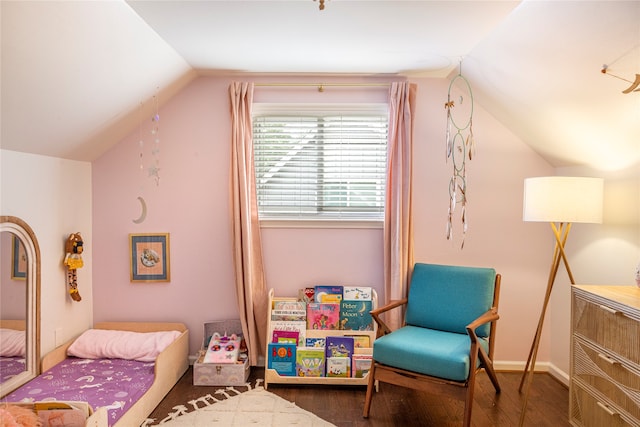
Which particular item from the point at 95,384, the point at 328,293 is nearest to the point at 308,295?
the point at 328,293

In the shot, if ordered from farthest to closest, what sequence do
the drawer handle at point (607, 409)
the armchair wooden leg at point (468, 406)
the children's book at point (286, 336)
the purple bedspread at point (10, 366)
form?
1. the children's book at point (286, 336)
2. the purple bedspread at point (10, 366)
3. the armchair wooden leg at point (468, 406)
4. the drawer handle at point (607, 409)

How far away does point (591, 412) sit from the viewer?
2.29m

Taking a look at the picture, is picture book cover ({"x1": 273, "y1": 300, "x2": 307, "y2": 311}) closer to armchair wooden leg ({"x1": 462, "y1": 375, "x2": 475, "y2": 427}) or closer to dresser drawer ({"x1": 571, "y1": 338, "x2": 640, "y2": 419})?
armchair wooden leg ({"x1": 462, "y1": 375, "x2": 475, "y2": 427})

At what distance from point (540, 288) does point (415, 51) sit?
202cm

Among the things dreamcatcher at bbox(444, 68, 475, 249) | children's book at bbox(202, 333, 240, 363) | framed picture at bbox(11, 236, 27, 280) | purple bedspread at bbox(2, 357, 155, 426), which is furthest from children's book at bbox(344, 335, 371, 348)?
framed picture at bbox(11, 236, 27, 280)

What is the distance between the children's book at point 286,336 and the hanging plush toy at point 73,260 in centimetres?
145

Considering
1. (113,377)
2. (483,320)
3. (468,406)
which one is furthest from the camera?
(113,377)

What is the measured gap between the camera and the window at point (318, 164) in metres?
3.55

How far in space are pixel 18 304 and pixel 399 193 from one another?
2.57m

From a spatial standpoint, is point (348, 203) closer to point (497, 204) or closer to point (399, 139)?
point (399, 139)

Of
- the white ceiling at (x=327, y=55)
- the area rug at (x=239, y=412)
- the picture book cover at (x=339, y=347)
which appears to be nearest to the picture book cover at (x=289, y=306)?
the picture book cover at (x=339, y=347)

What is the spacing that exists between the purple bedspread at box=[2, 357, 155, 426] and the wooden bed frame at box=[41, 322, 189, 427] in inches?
1.7

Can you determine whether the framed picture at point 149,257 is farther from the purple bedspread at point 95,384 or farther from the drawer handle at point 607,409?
the drawer handle at point 607,409

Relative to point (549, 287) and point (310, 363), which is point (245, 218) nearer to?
point (310, 363)
